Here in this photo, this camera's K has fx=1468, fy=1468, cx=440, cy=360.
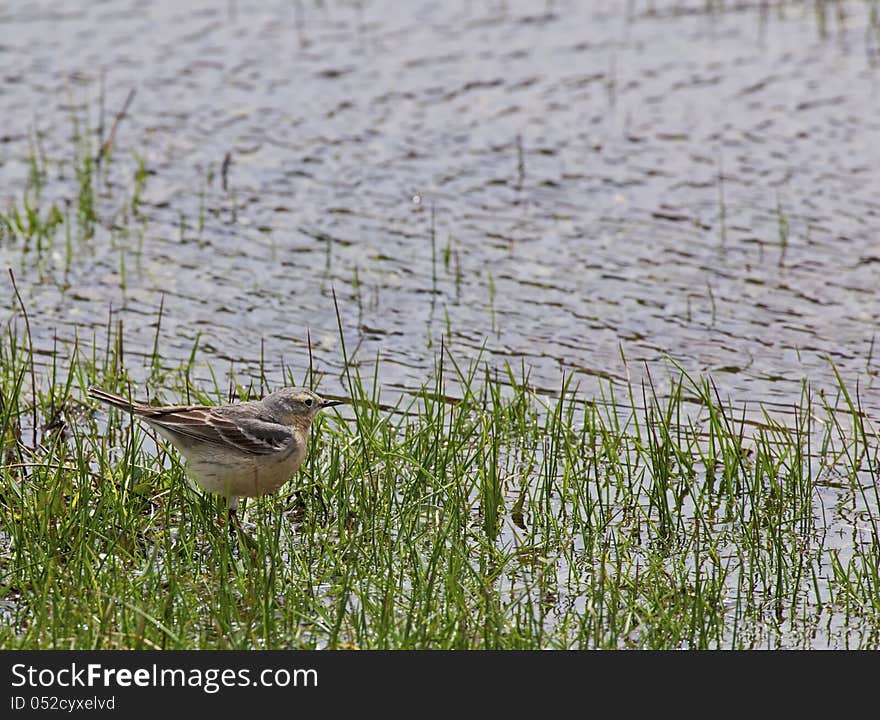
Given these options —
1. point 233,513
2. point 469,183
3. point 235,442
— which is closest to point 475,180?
point 469,183

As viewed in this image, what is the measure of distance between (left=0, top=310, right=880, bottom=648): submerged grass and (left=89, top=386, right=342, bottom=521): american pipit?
0.78ft

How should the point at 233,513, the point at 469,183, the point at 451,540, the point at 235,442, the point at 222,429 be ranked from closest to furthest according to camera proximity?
the point at 451,540, the point at 235,442, the point at 222,429, the point at 233,513, the point at 469,183

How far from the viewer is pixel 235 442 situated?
8086 mm

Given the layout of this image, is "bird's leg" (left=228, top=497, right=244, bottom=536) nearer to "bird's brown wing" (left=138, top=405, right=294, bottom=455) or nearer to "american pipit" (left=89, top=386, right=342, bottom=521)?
"american pipit" (left=89, top=386, right=342, bottom=521)

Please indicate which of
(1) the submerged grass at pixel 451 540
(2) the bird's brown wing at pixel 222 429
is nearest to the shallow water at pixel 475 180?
(1) the submerged grass at pixel 451 540

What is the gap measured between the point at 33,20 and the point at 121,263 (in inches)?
280

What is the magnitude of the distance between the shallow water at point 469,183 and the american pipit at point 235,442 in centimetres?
262

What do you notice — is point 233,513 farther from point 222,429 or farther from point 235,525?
A: point 222,429

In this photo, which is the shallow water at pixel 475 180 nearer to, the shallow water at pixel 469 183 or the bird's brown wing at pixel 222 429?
the shallow water at pixel 469 183

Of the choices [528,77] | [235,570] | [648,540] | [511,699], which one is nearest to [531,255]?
[528,77]

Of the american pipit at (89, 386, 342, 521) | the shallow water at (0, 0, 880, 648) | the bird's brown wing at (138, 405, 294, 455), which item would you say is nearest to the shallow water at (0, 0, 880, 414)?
the shallow water at (0, 0, 880, 648)

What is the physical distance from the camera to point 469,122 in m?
16.2

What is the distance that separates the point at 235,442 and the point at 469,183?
7.36 metres

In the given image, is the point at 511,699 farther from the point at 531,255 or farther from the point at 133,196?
the point at 133,196
